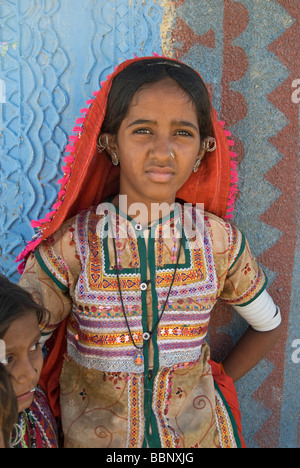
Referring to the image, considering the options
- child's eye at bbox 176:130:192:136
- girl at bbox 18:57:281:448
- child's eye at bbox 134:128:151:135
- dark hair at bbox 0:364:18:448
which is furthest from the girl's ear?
dark hair at bbox 0:364:18:448

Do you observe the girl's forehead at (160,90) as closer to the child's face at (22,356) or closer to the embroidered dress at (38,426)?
the child's face at (22,356)

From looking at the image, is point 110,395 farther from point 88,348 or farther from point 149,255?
point 149,255

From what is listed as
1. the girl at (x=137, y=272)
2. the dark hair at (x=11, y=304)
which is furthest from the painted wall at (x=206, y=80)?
the dark hair at (x=11, y=304)

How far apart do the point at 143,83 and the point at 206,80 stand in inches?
20.6

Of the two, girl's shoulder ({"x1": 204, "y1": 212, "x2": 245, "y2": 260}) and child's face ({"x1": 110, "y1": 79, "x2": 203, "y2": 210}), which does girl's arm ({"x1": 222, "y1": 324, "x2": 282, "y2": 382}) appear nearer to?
girl's shoulder ({"x1": 204, "y1": 212, "x2": 245, "y2": 260})

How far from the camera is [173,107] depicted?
4.75 feet

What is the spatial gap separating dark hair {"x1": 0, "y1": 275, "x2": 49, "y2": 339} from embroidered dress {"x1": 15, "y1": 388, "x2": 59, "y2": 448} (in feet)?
1.10

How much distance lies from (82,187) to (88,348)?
0.56m

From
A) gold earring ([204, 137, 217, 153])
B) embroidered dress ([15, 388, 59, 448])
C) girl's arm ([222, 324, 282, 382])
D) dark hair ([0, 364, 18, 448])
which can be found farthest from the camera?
girl's arm ([222, 324, 282, 382])

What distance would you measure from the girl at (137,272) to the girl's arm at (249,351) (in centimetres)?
26

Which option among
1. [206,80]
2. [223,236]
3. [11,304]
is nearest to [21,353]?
[11,304]

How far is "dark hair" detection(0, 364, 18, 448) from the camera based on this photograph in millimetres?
1159

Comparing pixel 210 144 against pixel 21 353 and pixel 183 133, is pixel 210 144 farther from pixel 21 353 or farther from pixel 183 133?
pixel 21 353
